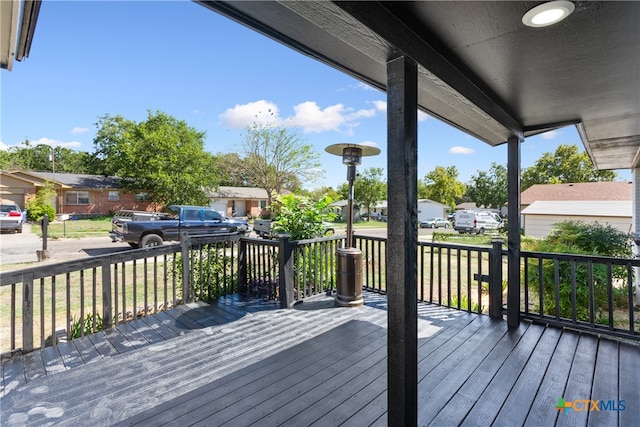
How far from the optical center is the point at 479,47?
168cm

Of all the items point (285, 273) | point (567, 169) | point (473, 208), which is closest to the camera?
point (285, 273)

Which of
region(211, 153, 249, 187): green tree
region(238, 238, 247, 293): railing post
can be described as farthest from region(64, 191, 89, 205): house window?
region(238, 238, 247, 293): railing post

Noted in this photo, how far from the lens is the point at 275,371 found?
91.6 inches

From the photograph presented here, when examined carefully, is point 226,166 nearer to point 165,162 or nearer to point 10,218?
point 165,162

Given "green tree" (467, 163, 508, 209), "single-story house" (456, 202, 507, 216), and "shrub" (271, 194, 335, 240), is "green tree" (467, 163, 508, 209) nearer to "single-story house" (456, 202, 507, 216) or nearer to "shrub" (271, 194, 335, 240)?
"single-story house" (456, 202, 507, 216)

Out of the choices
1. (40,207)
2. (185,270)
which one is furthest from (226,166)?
(185,270)

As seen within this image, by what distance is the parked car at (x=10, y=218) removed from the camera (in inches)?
504

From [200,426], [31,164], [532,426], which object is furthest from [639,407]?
[31,164]

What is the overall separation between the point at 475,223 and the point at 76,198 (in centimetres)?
2869

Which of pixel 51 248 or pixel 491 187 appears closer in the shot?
pixel 51 248

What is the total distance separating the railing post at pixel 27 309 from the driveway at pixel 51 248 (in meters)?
7.36

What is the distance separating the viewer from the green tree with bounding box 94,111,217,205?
2064 cm

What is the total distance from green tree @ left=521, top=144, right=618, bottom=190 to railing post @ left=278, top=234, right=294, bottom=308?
28.4m

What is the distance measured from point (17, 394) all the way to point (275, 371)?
5.49 feet
